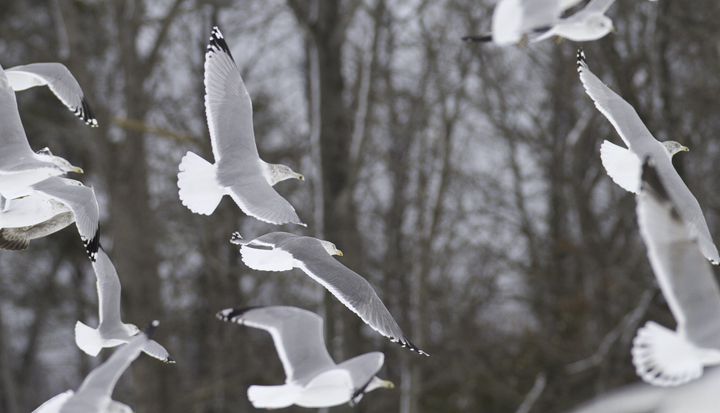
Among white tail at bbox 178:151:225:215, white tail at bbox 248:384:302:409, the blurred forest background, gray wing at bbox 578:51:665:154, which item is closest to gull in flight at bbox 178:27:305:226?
white tail at bbox 178:151:225:215

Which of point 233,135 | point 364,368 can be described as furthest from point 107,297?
point 364,368

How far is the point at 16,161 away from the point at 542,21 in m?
0.57

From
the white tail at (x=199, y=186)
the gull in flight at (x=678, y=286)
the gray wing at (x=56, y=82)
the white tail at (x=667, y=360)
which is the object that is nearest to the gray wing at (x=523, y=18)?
the gull in flight at (x=678, y=286)

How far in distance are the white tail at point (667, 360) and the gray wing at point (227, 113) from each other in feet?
1.69

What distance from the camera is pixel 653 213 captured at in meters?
0.47

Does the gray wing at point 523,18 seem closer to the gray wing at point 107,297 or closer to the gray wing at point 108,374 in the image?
the gray wing at point 108,374

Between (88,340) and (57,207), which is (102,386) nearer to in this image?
(88,340)

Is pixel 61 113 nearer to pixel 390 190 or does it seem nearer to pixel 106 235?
pixel 106 235

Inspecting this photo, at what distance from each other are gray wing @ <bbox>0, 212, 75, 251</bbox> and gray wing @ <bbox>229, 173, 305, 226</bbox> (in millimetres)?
234

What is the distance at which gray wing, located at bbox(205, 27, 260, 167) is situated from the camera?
854 millimetres

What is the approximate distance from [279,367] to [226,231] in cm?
118

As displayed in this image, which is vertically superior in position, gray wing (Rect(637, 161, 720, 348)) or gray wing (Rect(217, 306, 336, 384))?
gray wing (Rect(637, 161, 720, 348))

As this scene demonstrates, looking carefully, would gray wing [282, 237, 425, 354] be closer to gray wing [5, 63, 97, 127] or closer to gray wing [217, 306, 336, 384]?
gray wing [217, 306, 336, 384]

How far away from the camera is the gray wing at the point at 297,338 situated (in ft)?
2.27
